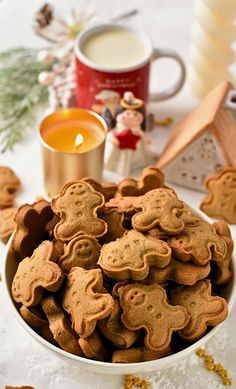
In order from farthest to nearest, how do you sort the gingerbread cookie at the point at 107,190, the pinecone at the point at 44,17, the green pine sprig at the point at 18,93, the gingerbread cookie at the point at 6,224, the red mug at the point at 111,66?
the pinecone at the point at 44,17 → the green pine sprig at the point at 18,93 → the red mug at the point at 111,66 → the gingerbread cookie at the point at 6,224 → the gingerbread cookie at the point at 107,190

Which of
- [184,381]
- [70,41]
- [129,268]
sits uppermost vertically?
[129,268]

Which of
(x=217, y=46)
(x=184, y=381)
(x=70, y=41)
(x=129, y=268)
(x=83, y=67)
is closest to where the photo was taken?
(x=129, y=268)

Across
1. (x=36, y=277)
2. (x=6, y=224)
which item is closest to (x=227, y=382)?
(x=36, y=277)

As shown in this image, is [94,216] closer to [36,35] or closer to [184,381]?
[184,381]

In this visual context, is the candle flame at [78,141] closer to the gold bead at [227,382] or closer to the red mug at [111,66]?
the red mug at [111,66]

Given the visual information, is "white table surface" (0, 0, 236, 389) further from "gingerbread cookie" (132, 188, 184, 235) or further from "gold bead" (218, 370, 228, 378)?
"gingerbread cookie" (132, 188, 184, 235)

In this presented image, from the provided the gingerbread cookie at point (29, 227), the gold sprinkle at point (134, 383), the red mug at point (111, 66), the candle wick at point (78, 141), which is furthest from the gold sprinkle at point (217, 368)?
the red mug at point (111, 66)

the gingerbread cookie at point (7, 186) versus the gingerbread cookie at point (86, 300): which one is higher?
the gingerbread cookie at point (86, 300)

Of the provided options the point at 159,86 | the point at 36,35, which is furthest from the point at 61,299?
the point at 36,35
